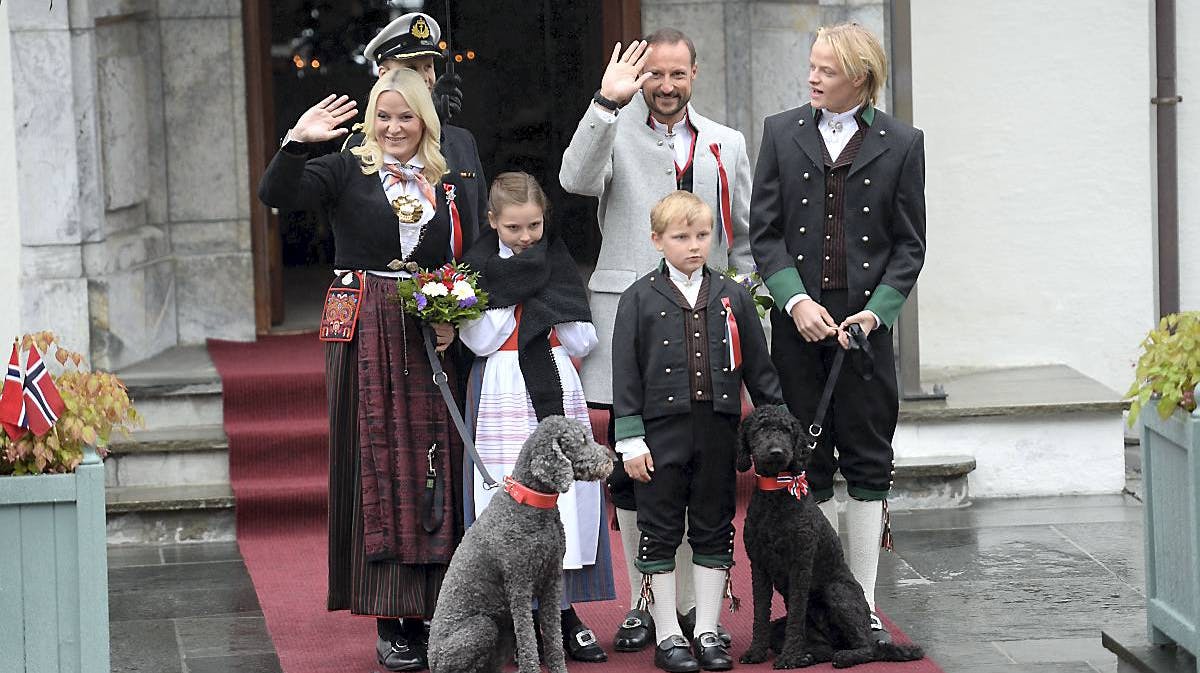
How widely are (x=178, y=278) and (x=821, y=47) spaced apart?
4374mm

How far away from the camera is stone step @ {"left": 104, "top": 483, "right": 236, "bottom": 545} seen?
7734 millimetres

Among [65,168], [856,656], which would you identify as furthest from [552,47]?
[856,656]

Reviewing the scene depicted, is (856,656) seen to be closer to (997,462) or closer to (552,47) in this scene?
(997,462)

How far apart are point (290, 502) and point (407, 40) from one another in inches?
102

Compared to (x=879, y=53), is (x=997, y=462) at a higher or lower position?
lower

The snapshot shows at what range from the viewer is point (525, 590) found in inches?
209

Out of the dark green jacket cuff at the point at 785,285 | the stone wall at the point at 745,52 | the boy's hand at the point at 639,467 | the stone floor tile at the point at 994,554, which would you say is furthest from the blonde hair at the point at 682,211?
the stone wall at the point at 745,52

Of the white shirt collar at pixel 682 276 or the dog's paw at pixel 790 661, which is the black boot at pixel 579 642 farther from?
the white shirt collar at pixel 682 276

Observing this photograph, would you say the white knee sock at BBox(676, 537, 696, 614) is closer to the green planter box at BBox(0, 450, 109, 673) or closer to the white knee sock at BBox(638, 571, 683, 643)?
the white knee sock at BBox(638, 571, 683, 643)

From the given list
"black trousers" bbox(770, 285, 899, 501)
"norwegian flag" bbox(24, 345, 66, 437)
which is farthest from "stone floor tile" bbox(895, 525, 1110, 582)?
"norwegian flag" bbox(24, 345, 66, 437)

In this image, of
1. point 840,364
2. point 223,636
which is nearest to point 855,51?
point 840,364

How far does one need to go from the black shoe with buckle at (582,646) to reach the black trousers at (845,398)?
2.79 feet

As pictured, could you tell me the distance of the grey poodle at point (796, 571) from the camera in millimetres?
5633

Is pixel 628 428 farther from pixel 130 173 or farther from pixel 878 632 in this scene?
pixel 130 173
